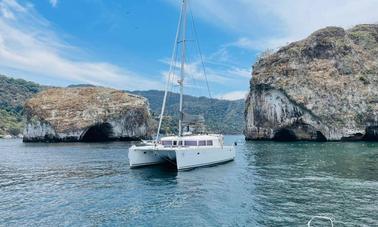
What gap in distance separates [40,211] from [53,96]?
3732 inches

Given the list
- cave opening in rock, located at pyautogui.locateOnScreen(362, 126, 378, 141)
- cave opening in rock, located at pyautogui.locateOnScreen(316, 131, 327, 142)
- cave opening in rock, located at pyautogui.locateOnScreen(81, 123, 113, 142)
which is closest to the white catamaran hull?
cave opening in rock, located at pyautogui.locateOnScreen(316, 131, 327, 142)

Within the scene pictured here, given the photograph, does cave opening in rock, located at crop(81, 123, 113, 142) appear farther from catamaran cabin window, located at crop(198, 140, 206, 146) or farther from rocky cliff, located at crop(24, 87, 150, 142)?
catamaran cabin window, located at crop(198, 140, 206, 146)

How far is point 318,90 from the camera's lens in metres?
93.4

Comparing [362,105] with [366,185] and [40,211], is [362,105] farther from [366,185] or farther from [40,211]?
[40,211]

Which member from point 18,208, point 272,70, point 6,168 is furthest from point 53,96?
point 18,208

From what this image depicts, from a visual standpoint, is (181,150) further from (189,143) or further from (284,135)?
(284,135)

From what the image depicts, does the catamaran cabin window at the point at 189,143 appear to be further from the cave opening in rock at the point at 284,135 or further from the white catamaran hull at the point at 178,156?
the cave opening in rock at the point at 284,135

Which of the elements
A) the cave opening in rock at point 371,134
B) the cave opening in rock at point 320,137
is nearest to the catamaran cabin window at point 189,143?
the cave opening in rock at point 320,137

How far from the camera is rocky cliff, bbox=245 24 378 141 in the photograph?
90.1 metres

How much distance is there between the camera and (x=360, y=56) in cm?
10081

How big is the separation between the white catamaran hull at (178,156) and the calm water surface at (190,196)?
43.8 inches

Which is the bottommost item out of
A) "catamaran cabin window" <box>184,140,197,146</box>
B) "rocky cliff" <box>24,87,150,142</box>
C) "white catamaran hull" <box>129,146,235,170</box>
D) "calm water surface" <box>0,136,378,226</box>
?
"calm water surface" <box>0,136,378,226</box>

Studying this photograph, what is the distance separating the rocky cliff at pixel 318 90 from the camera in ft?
296

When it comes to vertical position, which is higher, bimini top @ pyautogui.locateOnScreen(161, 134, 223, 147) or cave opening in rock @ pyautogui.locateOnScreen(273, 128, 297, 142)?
cave opening in rock @ pyautogui.locateOnScreen(273, 128, 297, 142)
